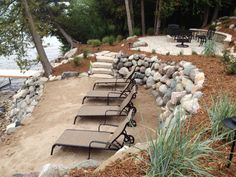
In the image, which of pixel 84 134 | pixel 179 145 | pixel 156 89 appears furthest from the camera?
pixel 156 89

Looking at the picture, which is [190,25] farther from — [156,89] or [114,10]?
[156,89]

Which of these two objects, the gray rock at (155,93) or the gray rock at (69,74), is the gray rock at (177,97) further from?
the gray rock at (69,74)

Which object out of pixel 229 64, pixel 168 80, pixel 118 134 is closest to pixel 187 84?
pixel 229 64

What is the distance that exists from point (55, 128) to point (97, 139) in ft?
5.77

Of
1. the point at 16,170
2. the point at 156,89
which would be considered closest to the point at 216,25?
→ the point at 156,89

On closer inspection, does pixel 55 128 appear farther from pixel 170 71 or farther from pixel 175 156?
pixel 175 156

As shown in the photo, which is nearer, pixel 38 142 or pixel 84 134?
pixel 84 134

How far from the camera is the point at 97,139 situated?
18.2ft

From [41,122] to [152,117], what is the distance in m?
2.82

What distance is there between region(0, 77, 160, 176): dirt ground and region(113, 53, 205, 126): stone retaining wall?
36 cm

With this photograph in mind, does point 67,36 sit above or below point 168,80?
below

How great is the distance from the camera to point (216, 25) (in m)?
15.5

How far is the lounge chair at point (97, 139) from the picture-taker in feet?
17.0

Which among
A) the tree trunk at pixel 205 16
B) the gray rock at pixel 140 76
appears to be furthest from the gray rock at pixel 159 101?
the tree trunk at pixel 205 16
